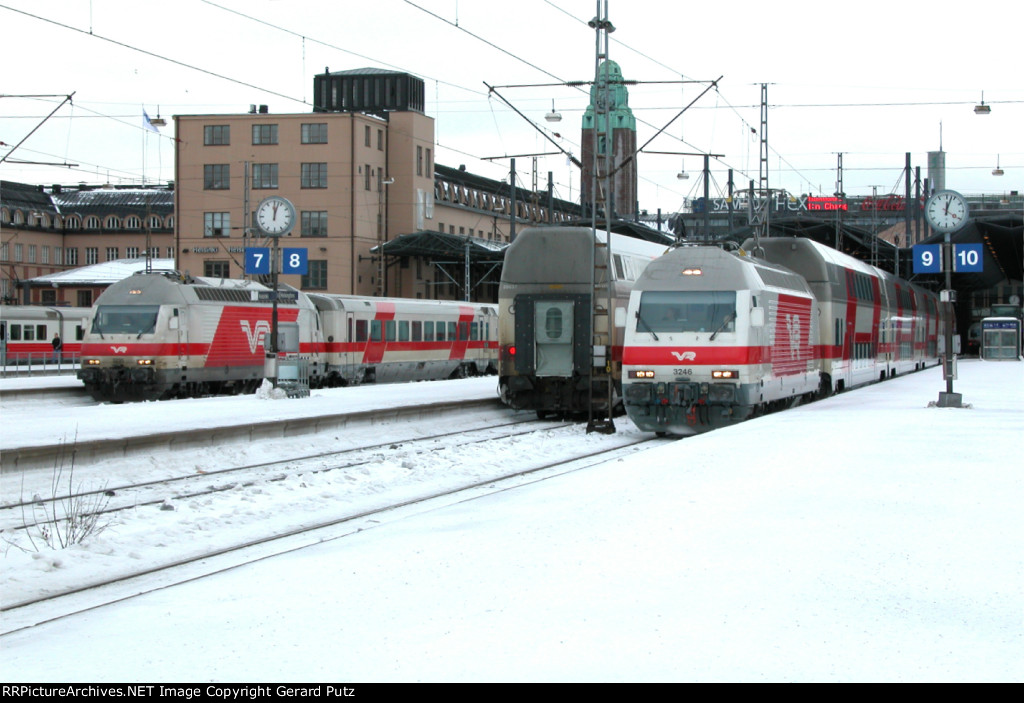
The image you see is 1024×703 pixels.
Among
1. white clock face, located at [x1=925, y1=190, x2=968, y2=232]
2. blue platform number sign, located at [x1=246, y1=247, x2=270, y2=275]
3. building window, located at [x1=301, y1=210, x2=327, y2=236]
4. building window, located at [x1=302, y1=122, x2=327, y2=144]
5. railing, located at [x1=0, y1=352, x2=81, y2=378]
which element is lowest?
railing, located at [x1=0, y1=352, x2=81, y2=378]

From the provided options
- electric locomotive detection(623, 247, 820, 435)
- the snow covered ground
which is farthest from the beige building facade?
the snow covered ground

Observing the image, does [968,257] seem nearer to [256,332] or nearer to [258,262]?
[258,262]

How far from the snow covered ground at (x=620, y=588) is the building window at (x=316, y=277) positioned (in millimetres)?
59006

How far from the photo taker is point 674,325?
2131 cm

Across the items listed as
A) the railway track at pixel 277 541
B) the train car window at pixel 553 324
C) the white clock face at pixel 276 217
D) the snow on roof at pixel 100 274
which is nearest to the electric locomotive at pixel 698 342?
the railway track at pixel 277 541

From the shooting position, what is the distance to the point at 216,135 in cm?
7406

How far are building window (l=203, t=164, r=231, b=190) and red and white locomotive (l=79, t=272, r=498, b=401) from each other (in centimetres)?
3338

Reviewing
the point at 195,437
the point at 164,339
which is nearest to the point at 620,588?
the point at 195,437

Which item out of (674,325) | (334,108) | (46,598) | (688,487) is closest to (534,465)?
(674,325)

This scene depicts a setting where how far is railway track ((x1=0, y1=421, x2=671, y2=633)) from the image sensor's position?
9281 mm

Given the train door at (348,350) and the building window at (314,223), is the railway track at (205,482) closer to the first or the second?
the train door at (348,350)

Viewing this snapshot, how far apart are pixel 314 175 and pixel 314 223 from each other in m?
2.96

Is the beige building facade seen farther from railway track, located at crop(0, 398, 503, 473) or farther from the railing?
railway track, located at crop(0, 398, 503, 473)

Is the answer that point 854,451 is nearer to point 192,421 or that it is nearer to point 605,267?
point 605,267
